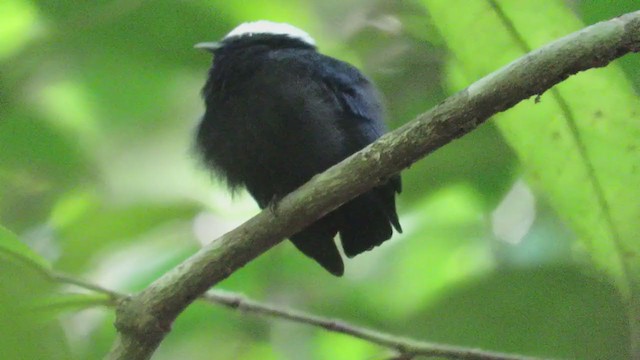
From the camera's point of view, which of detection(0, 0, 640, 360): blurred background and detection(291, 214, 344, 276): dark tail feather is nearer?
detection(0, 0, 640, 360): blurred background

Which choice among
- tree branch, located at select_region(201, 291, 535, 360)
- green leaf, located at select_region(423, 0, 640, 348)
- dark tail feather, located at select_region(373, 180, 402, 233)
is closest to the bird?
dark tail feather, located at select_region(373, 180, 402, 233)

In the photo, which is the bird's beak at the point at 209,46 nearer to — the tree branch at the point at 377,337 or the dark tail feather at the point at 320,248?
the dark tail feather at the point at 320,248

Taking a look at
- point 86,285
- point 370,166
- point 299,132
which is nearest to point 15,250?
point 86,285

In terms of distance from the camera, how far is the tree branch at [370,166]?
1.37m

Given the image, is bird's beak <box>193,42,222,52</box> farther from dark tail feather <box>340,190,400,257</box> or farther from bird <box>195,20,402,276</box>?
dark tail feather <box>340,190,400,257</box>

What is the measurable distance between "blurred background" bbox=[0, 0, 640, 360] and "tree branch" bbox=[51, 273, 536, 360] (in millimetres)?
80

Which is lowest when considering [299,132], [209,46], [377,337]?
[377,337]

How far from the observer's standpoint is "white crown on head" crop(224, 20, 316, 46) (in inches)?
102

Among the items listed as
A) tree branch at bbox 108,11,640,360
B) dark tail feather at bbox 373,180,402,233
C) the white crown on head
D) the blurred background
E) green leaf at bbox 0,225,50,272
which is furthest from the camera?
the white crown on head

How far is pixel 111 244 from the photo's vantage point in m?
2.37

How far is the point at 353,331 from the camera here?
6.13ft

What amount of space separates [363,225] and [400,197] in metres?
0.13

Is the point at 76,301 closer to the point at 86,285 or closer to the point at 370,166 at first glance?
the point at 86,285

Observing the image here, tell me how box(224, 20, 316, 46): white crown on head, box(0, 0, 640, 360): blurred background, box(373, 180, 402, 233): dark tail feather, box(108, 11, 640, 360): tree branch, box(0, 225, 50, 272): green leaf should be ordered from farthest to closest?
box(224, 20, 316, 46): white crown on head < box(373, 180, 402, 233): dark tail feather < box(0, 0, 640, 360): blurred background < box(0, 225, 50, 272): green leaf < box(108, 11, 640, 360): tree branch
